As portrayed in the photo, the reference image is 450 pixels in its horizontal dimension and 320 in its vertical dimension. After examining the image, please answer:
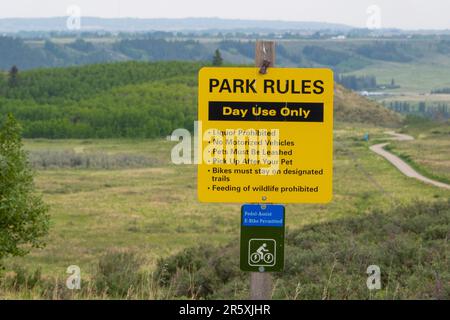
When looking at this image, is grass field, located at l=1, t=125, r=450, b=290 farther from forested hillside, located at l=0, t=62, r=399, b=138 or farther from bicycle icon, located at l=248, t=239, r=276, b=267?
forested hillside, located at l=0, t=62, r=399, b=138

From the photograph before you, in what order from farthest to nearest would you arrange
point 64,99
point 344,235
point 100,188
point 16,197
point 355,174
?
point 64,99 → point 355,174 → point 100,188 → point 344,235 → point 16,197

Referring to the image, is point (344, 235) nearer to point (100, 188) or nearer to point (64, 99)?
point (100, 188)

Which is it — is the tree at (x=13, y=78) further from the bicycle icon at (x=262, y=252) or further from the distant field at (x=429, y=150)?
the bicycle icon at (x=262, y=252)

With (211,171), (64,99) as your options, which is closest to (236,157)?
(211,171)

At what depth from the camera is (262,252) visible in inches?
267

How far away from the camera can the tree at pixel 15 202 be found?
1470cm

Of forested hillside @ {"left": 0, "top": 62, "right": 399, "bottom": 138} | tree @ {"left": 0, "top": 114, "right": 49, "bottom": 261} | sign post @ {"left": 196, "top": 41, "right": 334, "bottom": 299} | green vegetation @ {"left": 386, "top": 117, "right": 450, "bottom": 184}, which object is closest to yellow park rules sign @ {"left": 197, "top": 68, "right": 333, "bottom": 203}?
sign post @ {"left": 196, "top": 41, "right": 334, "bottom": 299}

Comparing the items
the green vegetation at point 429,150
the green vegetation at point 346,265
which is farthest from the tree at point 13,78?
the green vegetation at point 346,265

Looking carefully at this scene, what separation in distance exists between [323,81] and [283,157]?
57cm

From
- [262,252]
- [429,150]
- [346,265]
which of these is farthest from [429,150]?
[262,252]

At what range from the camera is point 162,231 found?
38906 mm

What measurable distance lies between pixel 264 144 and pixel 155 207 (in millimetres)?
42188

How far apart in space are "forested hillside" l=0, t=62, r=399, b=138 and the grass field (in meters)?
24.6

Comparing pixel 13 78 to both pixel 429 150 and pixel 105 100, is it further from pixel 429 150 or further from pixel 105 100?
pixel 429 150
